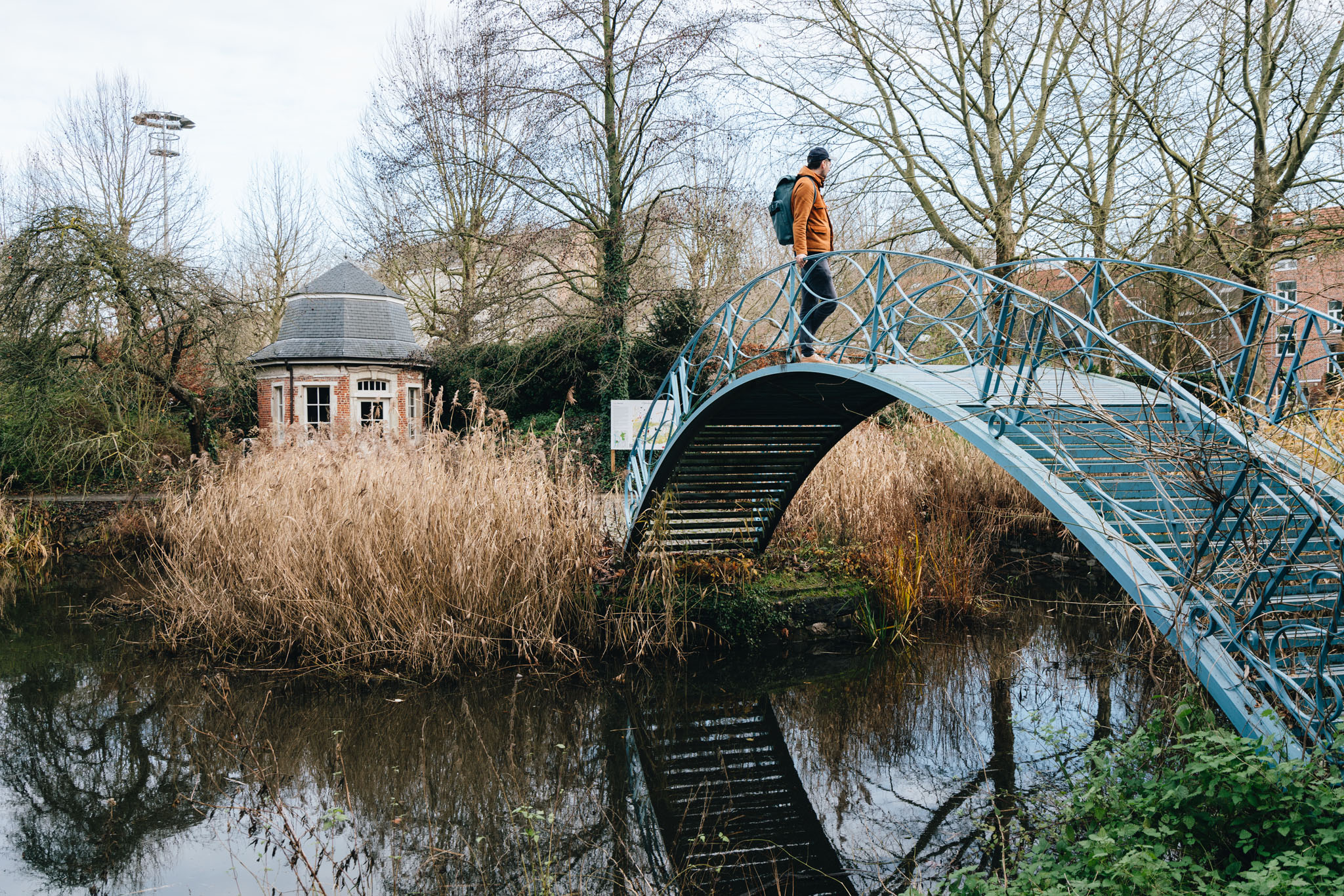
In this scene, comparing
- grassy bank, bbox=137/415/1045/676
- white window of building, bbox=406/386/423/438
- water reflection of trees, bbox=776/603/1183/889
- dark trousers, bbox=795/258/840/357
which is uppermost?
dark trousers, bbox=795/258/840/357

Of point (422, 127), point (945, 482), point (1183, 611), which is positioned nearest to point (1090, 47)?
point (945, 482)

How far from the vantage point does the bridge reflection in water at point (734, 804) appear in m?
4.61

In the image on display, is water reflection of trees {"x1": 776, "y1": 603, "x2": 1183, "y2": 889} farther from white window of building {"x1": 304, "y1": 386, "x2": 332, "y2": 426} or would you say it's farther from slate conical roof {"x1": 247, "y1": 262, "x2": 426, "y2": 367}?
white window of building {"x1": 304, "y1": 386, "x2": 332, "y2": 426}

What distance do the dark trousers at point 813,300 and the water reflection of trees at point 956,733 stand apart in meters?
2.71

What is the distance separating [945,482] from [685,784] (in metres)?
6.28

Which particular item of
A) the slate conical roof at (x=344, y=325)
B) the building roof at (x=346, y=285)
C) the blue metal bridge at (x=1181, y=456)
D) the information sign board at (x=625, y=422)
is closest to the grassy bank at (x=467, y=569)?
the blue metal bridge at (x=1181, y=456)

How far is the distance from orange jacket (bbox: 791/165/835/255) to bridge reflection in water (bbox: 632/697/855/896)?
11.4 feet

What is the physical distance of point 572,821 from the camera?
522 cm

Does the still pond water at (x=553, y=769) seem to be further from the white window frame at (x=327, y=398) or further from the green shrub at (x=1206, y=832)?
the white window frame at (x=327, y=398)

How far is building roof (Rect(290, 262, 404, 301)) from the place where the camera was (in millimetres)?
21562

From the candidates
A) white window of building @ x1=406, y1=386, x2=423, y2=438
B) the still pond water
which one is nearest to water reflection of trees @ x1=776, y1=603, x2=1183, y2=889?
the still pond water

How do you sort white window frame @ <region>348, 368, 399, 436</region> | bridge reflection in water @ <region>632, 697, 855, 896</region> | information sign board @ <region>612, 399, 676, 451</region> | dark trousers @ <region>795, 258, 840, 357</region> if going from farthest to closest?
white window frame @ <region>348, 368, 399, 436</region> < information sign board @ <region>612, 399, 676, 451</region> < dark trousers @ <region>795, 258, 840, 357</region> < bridge reflection in water @ <region>632, 697, 855, 896</region>

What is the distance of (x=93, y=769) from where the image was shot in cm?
621

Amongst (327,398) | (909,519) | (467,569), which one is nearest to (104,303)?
(327,398)
